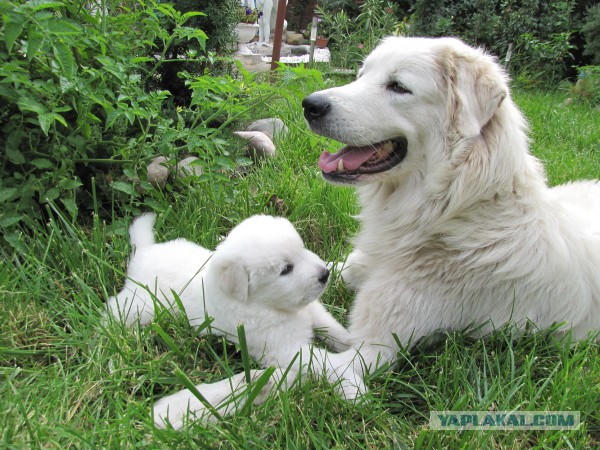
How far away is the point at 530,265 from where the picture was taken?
2.04m

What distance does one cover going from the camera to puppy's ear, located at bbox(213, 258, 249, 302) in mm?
2051

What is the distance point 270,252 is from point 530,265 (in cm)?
110

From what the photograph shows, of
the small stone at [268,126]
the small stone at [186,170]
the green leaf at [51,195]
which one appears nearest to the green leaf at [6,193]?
the green leaf at [51,195]

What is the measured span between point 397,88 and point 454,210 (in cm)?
61

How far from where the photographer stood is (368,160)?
7.48ft

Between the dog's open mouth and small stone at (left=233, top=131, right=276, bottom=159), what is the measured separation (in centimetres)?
177

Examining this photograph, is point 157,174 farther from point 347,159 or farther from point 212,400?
point 212,400

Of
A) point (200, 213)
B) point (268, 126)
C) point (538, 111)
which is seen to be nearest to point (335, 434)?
point (200, 213)

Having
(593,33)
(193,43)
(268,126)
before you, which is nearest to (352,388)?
(268,126)

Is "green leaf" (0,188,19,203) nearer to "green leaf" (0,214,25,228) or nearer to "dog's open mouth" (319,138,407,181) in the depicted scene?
"green leaf" (0,214,25,228)

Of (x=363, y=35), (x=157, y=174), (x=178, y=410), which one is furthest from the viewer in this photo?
(x=363, y=35)

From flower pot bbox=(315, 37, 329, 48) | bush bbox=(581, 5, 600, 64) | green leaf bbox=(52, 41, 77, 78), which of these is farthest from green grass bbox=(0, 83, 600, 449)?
flower pot bbox=(315, 37, 329, 48)

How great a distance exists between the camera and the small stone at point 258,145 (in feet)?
13.4

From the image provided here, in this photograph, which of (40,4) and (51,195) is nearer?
(40,4)
